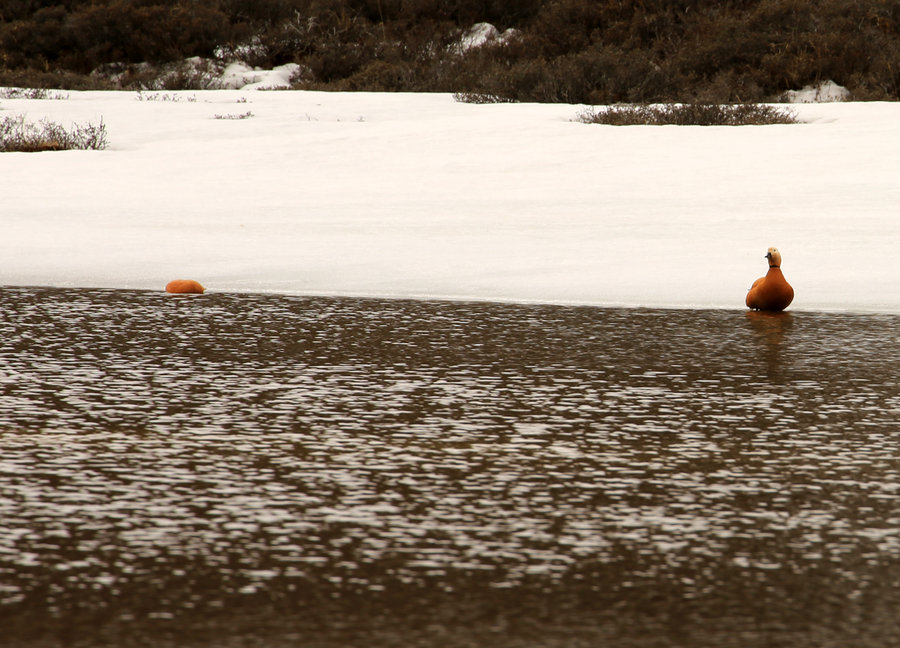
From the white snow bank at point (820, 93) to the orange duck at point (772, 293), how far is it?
52.3 feet

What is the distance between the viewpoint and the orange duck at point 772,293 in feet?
25.8

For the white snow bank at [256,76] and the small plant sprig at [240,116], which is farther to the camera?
the white snow bank at [256,76]

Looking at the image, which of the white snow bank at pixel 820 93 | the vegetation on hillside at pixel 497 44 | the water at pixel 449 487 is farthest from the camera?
the vegetation on hillside at pixel 497 44

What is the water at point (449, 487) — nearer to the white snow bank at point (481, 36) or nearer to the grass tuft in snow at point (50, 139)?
the grass tuft in snow at point (50, 139)

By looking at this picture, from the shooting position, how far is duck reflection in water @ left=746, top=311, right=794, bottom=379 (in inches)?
244

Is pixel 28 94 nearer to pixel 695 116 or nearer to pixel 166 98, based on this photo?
pixel 166 98

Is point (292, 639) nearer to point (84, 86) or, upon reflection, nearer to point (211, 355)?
point (211, 355)

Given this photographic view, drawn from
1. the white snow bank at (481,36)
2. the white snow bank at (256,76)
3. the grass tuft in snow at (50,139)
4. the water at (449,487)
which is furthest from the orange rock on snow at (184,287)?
the white snow bank at (481,36)

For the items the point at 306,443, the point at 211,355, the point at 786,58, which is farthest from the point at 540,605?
the point at 786,58

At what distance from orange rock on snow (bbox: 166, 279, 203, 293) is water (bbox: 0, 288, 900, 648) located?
146 centimetres

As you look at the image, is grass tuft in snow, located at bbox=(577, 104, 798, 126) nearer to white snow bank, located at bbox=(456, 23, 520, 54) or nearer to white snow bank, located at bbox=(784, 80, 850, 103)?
white snow bank, located at bbox=(784, 80, 850, 103)

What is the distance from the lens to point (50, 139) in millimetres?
17359

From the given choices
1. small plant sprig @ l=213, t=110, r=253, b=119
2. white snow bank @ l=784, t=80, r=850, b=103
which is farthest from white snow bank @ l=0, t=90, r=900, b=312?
white snow bank @ l=784, t=80, r=850, b=103

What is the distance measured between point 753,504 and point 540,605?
41.0 inches
